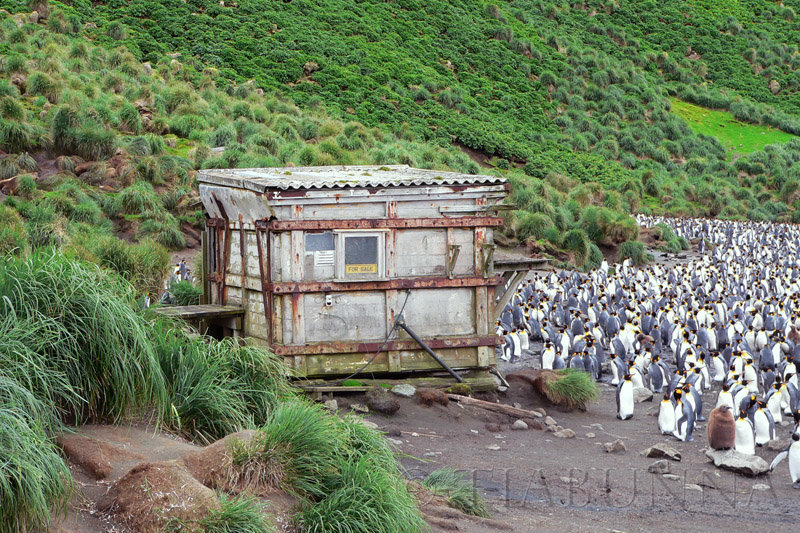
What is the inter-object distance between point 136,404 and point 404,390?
15.3 ft

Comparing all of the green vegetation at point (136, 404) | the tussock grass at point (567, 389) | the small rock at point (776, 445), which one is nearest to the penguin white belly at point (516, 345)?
the tussock grass at point (567, 389)

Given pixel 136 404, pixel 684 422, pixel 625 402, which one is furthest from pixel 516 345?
pixel 136 404

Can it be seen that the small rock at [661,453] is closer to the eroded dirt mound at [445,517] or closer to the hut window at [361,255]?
the hut window at [361,255]

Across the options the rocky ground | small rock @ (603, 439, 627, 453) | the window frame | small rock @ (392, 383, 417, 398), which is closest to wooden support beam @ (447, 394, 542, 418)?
the rocky ground

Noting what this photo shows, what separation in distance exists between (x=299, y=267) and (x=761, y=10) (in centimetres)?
8865

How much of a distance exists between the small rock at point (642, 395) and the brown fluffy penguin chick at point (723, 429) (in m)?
3.35

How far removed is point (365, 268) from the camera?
1116 cm

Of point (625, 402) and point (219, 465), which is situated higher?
point (219, 465)

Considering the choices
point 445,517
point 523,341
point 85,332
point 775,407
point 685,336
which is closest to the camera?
point 85,332

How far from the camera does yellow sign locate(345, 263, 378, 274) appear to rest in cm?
1112

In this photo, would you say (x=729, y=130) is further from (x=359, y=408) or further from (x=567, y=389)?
(x=359, y=408)

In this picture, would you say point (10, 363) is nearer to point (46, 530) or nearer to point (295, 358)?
point (46, 530)

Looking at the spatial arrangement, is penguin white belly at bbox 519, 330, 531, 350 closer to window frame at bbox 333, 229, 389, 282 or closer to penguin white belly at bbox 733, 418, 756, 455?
penguin white belly at bbox 733, 418, 756, 455

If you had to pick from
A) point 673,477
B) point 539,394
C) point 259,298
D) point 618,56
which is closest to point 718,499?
point 673,477
